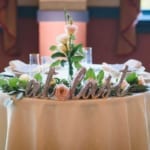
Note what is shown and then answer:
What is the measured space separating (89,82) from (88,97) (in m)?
0.07

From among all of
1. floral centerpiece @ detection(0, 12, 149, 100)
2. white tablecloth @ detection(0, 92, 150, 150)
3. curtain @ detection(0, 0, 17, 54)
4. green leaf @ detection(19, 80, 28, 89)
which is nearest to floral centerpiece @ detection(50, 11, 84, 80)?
floral centerpiece @ detection(0, 12, 149, 100)

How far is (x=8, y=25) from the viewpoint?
3.79m

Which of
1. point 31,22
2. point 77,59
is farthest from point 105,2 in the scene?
point 77,59

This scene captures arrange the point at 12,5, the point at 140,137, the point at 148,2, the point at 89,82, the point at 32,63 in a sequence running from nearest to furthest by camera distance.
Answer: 1. the point at 89,82
2. the point at 140,137
3. the point at 32,63
4. the point at 12,5
5. the point at 148,2

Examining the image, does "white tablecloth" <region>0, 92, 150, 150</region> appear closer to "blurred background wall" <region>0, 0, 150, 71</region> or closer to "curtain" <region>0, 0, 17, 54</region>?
"curtain" <region>0, 0, 17, 54</region>

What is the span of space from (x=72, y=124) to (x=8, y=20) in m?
2.16

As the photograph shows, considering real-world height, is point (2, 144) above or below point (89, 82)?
below

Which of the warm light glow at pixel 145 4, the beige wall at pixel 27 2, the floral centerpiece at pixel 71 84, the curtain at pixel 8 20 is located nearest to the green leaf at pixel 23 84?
the floral centerpiece at pixel 71 84

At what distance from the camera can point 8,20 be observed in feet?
12.4

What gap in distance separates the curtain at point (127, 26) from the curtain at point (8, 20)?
0.99 metres

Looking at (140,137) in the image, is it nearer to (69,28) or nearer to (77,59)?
(77,59)

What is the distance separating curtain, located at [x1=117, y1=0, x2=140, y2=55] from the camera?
3822 mm

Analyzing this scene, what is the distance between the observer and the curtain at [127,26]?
382 centimetres

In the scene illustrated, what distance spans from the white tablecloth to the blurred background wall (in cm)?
205
